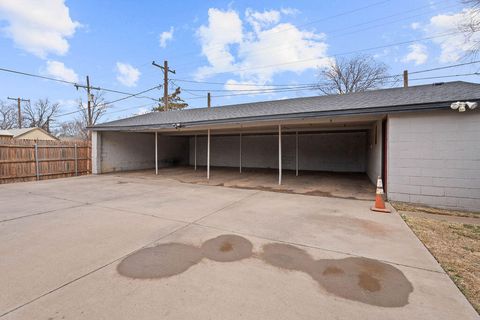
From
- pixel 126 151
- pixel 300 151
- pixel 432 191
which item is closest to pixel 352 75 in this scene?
pixel 300 151

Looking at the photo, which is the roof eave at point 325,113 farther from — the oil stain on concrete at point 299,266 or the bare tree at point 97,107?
the bare tree at point 97,107

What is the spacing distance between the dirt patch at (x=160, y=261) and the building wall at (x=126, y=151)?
10058 mm

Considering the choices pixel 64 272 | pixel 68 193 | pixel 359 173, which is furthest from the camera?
pixel 359 173

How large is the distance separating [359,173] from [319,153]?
89.9 inches

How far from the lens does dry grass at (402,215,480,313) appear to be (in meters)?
2.16

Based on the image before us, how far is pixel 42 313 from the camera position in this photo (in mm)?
1703

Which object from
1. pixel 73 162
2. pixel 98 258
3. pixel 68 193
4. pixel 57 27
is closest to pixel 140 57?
pixel 57 27

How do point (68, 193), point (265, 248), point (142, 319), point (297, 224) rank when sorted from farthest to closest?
point (68, 193) → point (297, 224) → point (265, 248) → point (142, 319)

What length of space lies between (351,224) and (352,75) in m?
21.4

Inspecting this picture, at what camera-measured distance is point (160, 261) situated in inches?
101

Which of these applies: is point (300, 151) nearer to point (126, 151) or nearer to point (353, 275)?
point (126, 151)

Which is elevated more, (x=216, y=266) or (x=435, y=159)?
(x=435, y=159)

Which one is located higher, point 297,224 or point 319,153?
point 319,153

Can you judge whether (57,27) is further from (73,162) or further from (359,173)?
(359,173)
